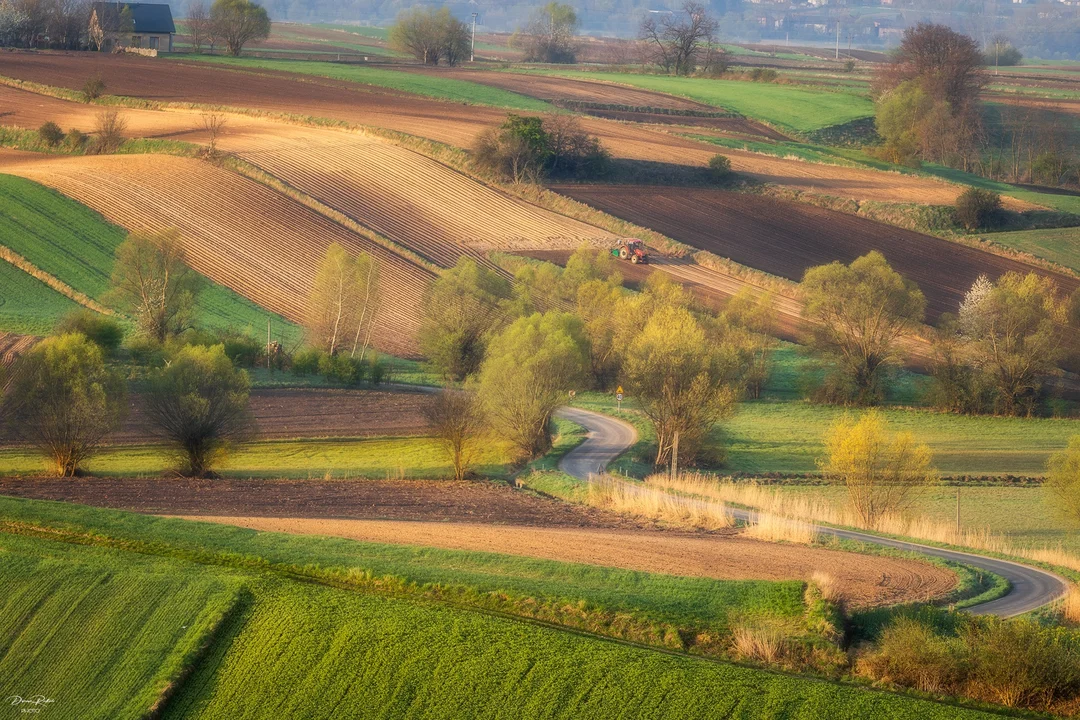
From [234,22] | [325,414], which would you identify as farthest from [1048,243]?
[234,22]

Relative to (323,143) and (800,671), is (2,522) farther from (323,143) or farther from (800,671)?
(323,143)

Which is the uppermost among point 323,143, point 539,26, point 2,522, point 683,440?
point 539,26

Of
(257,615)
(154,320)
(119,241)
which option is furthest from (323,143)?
(257,615)

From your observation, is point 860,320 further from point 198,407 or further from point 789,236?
point 198,407

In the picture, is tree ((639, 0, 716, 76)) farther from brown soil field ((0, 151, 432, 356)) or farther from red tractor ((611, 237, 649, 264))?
brown soil field ((0, 151, 432, 356))

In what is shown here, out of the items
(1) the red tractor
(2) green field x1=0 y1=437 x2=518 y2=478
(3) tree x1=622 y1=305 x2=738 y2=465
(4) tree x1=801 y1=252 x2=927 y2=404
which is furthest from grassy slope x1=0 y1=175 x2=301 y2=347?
(4) tree x1=801 y1=252 x2=927 y2=404

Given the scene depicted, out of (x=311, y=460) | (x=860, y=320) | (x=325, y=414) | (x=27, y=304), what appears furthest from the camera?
(x=860, y=320)
